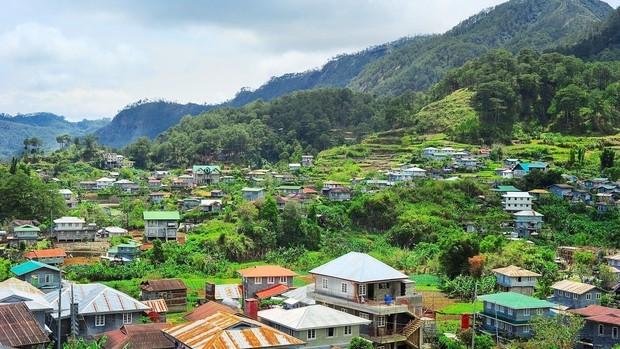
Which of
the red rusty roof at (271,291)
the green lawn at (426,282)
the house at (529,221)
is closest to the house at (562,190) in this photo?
the house at (529,221)

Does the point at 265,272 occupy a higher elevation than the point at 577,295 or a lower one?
higher

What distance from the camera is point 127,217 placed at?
171ft

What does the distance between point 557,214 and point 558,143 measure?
16897mm

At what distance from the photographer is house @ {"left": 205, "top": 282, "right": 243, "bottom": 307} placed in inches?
1236

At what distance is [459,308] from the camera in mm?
31891

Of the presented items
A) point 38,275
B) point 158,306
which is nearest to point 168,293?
point 158,306

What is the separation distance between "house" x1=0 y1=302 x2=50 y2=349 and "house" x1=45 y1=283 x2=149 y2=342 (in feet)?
13.0

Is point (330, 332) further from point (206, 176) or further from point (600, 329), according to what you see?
point (206, 176)

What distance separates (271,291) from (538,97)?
53.8 metres

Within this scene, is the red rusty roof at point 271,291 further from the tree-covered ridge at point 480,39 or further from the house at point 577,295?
the tree-covered ridge at point 480,39

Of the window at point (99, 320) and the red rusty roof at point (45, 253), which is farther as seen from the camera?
the red rusty roof at point (45, 253)

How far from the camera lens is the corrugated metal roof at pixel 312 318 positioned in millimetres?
19938

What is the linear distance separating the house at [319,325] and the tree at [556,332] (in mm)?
6868

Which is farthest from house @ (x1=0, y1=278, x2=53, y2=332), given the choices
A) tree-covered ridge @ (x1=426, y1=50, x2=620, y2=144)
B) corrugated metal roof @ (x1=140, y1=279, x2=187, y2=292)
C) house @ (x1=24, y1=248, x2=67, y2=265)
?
tree-covered ridge @ (x1=426, y1=50, x2=620, y2=144)
